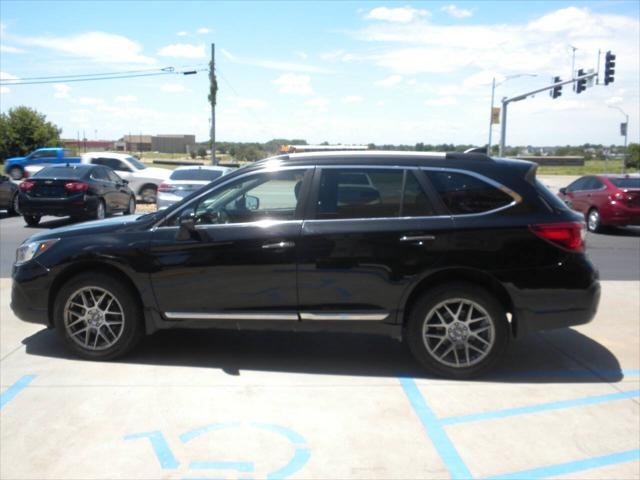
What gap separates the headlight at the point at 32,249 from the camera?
18.8ft

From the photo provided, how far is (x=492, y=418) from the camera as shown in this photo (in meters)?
4.62

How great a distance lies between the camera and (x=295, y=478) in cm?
378

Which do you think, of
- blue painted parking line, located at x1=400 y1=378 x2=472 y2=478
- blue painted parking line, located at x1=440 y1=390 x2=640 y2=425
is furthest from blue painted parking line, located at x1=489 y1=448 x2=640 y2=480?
blue painted parking line, located at x1=440 y1=390 x2=640 y2=425

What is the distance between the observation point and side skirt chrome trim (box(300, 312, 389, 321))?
5.35 meters

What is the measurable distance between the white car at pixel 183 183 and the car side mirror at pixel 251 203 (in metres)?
9.47

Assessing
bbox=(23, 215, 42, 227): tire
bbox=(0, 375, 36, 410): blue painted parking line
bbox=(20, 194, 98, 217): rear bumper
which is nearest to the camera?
bbox=(0, 375, 36, 410): blue painted parking line

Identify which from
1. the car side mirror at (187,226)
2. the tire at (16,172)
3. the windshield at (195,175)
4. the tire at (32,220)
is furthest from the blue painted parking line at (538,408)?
the tire at (16,172)

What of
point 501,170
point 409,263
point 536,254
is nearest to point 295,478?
point 409,263

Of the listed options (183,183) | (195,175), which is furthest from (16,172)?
(183,183)

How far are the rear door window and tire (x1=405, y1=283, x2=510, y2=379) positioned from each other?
2.08ft

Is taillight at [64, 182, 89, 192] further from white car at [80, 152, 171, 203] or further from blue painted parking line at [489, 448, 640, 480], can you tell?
blue painted parking line at [489, 448, 640, 480]

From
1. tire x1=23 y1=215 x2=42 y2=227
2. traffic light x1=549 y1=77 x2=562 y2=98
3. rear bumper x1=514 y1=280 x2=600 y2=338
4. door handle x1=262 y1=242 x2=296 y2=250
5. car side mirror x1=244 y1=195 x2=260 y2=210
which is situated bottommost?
tire x1=23 y1=215 x2=42 y2=227

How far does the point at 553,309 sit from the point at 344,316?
166cm

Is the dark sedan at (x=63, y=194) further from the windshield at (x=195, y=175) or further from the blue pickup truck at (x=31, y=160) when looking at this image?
the blue pickup truck at (x=31, y=160)
